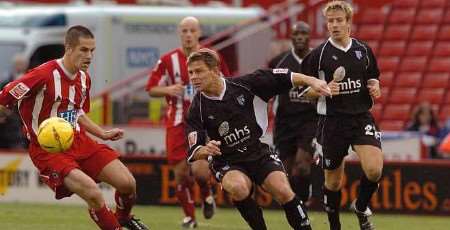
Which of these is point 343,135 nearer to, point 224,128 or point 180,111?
point 224,128

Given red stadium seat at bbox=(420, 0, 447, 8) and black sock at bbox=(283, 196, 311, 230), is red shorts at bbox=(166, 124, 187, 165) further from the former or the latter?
red stadium seat at bbox=(420, 0, 447, 8)

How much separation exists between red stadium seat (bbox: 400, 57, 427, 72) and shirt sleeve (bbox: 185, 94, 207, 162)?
38.8 feet

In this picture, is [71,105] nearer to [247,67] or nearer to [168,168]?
[168,168]

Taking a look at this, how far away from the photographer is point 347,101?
12.5 meters

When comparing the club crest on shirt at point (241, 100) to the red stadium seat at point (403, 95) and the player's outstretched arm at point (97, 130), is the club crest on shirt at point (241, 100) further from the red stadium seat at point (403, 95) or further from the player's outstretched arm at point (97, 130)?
→ the red stadium seat at point (403, 95)

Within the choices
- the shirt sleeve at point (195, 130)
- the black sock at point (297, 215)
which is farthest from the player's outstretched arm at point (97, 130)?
the black sock at point (297, 215)

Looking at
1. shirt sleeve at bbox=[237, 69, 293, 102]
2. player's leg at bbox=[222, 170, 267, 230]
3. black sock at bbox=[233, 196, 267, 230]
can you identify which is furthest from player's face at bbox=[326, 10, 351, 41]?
black sock at bbox=[233, 196, 267, 230]

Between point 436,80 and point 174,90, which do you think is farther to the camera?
point 436,80

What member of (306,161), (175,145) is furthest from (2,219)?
(306,161)

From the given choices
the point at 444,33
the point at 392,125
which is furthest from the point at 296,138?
the point at 444,33

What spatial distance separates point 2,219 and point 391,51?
33.0 feet

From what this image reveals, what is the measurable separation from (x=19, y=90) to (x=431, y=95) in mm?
11809

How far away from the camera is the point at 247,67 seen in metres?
23.6

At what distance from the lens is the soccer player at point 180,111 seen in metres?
14.8
